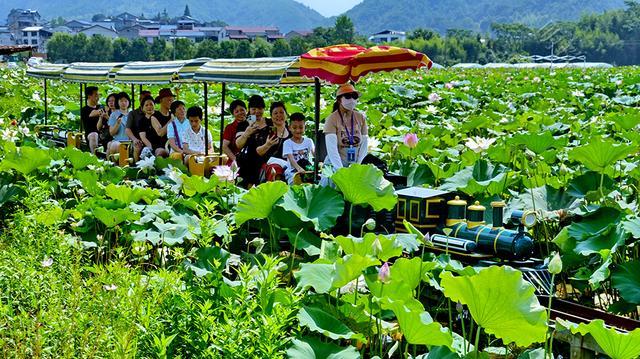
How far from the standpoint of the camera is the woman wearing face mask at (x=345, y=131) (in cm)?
637

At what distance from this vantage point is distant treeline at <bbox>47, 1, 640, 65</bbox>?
2404 inches

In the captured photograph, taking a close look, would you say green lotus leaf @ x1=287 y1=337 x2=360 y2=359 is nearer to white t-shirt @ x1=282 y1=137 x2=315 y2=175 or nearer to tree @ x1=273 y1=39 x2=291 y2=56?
white t-shirt @ x1=282 y1=137 x2=315 y2=175

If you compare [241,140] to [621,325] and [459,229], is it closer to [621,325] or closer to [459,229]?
[459,229]

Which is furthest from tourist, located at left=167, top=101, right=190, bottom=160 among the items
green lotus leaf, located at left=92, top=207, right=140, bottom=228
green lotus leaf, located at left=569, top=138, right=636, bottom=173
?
green lotus leaf, located at left=569, top=138, right=636, bottom=173

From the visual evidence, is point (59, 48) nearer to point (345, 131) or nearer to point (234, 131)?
point (234, 131)

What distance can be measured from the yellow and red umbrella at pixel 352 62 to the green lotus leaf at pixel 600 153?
1573mm

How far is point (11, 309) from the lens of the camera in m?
3.97

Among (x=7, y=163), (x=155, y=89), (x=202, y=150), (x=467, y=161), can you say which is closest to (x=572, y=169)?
(x=467, y=161)

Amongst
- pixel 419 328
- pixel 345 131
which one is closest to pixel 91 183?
pixel 345 131

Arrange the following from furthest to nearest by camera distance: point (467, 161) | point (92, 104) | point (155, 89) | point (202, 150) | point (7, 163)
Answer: point (155, 89) → point (92, 104) → point (202, 150) → point (467, 161) → point (7, 163)

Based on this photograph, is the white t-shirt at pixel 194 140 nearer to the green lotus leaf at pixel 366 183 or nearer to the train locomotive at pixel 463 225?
the train locomotive at pixel 463 225

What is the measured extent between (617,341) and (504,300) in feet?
1.54

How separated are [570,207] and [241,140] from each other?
11.6ft

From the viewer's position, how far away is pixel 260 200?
477cm
